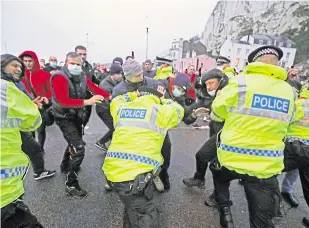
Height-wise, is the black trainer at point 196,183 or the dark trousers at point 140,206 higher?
the dark trousers at point 140,206

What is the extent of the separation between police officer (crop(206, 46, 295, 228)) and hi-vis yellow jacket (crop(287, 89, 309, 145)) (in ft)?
2.20

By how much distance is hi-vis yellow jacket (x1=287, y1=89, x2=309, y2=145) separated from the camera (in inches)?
90.4

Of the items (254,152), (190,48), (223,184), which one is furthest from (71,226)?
(190,48)

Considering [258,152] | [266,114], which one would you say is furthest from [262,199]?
[266,114]

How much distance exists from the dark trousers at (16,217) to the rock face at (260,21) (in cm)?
4837

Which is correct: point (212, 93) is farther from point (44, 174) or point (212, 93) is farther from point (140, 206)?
point (44, 174)

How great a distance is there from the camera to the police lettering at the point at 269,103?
5.60 feet

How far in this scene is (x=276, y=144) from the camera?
1.79 m

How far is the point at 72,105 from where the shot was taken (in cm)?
284

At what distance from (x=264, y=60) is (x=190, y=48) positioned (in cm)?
5593

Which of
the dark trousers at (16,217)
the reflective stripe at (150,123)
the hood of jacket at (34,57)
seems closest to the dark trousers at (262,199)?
the reflective stripe at (150,123)

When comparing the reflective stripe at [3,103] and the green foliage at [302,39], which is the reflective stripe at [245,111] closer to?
the reflective stripe at [3,103]

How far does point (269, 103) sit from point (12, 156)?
1962 mm

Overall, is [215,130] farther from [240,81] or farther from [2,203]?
[2,203]
